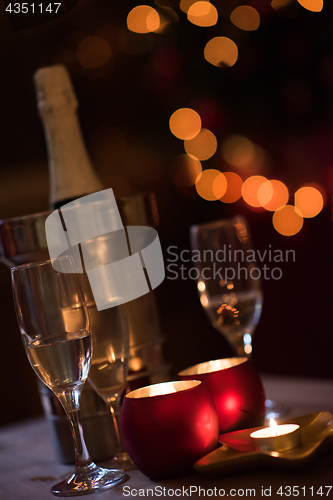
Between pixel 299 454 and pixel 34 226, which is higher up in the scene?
pixel 34 226

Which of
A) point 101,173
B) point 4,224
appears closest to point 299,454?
point 4,224

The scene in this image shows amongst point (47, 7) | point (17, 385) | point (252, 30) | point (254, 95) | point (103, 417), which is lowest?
point (17, 385)

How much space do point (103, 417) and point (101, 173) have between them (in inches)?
Answer: 67.2

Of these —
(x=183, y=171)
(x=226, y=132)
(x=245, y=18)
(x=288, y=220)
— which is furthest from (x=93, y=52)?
(x=288, y=220)

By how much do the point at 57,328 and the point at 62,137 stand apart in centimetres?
27

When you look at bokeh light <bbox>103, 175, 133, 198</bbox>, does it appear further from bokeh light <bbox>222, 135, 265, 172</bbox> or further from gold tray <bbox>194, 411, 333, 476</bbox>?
gold tray <bbox>194, 411, 333, 476</bbox>

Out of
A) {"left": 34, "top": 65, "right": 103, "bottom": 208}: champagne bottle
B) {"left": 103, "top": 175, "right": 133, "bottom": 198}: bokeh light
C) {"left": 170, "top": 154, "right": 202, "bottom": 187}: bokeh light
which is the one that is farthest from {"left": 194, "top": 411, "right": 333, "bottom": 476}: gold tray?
{"left": 103, "top": 175, "right": 133, "bottom": 198}: bokeh light

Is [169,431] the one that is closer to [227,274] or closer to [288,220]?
[227,274]

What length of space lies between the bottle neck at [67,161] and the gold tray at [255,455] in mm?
325

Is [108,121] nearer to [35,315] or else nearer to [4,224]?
[4,224]

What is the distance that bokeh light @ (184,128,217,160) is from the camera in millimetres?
1852

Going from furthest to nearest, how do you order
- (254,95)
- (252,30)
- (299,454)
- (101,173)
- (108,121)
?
(101,173) < (108,121) < (254,95) < (252,30) < (299,454)

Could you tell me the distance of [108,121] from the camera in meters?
1.84

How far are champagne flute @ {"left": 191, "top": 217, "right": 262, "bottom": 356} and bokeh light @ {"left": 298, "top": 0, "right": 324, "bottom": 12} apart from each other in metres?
0.77
